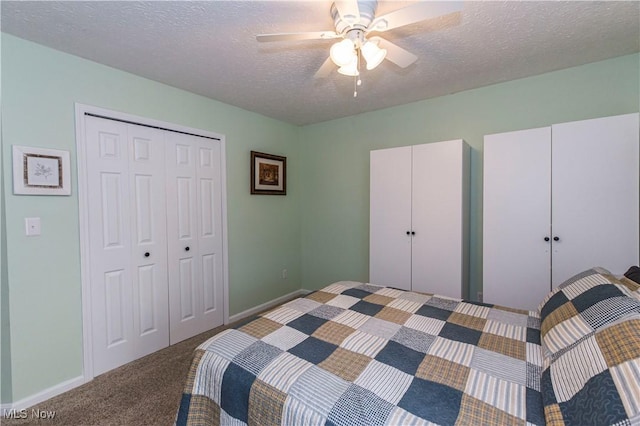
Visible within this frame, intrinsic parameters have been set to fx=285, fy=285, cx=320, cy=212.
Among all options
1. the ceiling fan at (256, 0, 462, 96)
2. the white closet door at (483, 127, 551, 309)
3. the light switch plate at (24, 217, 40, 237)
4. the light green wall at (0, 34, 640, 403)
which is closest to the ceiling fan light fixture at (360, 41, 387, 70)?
the ceiling fan at (256, 0, 462, 96)

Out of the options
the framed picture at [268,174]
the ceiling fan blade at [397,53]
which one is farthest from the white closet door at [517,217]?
the framed picture at [268,174]

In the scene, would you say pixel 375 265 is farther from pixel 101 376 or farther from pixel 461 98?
pixel 101 376

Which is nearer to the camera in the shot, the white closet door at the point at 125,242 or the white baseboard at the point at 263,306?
the white closet door at the point at 125,242

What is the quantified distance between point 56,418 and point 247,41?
2657mm

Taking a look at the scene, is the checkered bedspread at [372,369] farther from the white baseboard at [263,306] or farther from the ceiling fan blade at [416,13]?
the white baseboard at [263,306]

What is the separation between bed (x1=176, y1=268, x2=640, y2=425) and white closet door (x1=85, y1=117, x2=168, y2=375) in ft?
4.54

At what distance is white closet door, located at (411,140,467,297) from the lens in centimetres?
252

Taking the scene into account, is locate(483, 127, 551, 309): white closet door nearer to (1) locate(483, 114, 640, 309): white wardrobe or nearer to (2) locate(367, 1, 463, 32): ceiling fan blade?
(1) locate(483, 114, 640, 309): white wardrobe

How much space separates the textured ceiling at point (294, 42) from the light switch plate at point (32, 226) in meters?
1.15

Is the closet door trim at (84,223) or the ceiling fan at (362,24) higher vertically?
the ceiling fan at (362,24)

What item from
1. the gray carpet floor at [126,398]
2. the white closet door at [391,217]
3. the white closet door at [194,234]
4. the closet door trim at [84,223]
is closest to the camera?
the gray carpet floor at [126,398]

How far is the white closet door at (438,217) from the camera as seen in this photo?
8.28 ft

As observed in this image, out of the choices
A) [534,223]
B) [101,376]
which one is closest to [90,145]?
[101,376]

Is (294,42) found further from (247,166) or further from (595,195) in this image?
(595,195)
